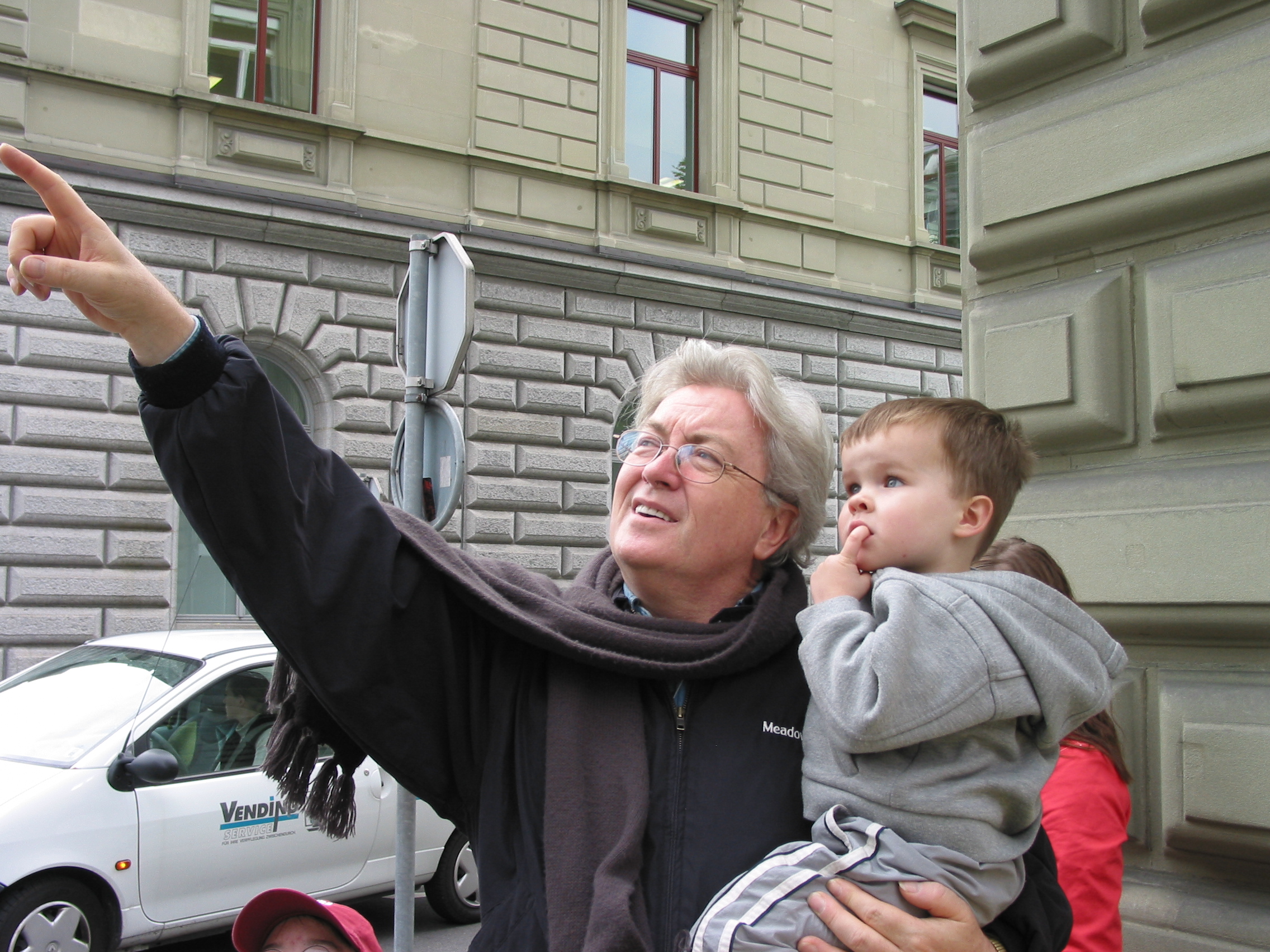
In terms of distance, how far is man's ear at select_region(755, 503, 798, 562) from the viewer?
210 centimetres

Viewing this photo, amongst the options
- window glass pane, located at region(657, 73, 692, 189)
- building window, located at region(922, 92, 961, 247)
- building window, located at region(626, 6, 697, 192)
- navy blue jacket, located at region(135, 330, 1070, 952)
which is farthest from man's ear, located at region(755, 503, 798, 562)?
building window, located at region(922, 92, 961, 247)

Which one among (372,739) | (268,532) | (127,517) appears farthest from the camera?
(127,517)

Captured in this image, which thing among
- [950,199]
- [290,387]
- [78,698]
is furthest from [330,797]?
[950,199]

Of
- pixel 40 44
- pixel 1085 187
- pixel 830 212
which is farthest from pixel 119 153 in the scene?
pixel 1085 187

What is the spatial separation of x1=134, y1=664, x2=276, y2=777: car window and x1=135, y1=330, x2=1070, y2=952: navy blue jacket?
382cm

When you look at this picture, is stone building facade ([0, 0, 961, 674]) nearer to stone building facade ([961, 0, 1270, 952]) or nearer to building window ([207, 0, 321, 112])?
building window ([207, 0, 321, 112])

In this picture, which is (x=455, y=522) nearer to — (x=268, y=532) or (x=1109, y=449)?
(x=1109, y=449)

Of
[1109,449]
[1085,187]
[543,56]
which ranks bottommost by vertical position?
[1109,449]

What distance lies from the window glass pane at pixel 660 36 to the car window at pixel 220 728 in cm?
1079

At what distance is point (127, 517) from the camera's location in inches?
401

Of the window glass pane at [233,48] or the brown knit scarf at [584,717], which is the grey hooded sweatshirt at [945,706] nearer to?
the brown knit scarf at [584,717]

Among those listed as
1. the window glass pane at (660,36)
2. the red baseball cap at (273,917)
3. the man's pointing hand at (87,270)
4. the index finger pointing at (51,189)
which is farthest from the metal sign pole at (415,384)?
the window glass pane at (660,36)

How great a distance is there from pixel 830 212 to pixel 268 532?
1413 centimetres

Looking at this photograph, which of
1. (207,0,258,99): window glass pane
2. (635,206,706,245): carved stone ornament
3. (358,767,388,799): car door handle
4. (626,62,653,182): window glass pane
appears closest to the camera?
(358,767,388,799): car door handle
